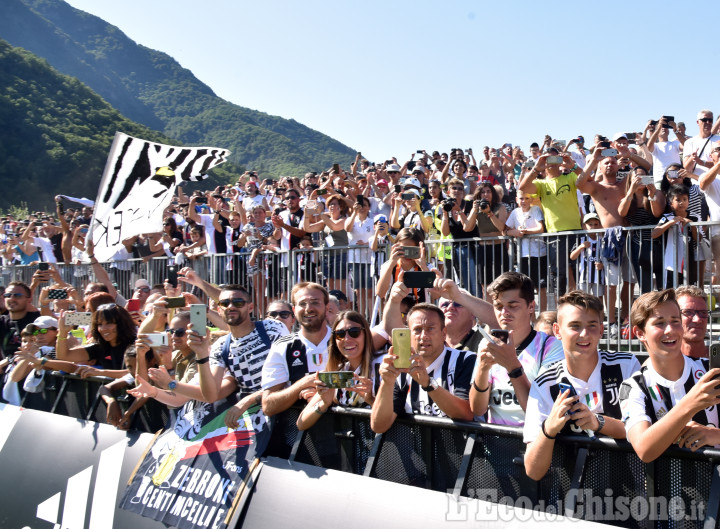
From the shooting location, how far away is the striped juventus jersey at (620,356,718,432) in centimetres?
342

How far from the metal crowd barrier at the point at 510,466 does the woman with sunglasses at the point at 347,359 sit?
0.35ft

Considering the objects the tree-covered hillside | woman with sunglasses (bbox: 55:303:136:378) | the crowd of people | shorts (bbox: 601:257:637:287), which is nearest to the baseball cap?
the crowd of people

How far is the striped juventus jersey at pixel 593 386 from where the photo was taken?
365 cm

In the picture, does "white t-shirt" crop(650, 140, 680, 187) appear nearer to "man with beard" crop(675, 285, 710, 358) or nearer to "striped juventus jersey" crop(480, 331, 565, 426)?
"man with beard" crop(675, 285, 710, 358)

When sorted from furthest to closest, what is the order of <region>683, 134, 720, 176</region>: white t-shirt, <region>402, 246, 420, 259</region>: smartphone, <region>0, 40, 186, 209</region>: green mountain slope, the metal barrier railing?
1. <region>0, 40, 186, 209</region>: green mountain slope
2. <region>683, 134, 720, 176</region>: white t-shirt
3. the metal barrier railing
4. <region>402, 246, 420, 259</region>: smartphone

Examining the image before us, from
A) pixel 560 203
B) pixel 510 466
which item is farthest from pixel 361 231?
pixel 510 466

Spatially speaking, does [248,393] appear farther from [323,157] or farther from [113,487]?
[323,157]

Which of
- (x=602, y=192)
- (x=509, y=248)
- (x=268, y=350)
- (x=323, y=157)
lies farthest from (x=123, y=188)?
(x=323, y=157)

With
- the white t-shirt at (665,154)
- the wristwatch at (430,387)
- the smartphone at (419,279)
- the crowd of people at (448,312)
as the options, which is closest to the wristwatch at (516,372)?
the crowd of people at (448,312)

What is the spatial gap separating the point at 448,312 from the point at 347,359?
Result: 95cm

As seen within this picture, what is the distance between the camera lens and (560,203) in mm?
8492

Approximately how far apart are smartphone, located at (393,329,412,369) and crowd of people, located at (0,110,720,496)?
0.01 metres

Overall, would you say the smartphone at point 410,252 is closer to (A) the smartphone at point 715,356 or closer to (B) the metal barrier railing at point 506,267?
(B) the metal barrier railing at point 506,267

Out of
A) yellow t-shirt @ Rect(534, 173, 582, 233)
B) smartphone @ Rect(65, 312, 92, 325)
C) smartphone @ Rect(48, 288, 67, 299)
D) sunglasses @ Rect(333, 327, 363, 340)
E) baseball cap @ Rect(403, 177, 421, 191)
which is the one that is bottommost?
smartphone @ Rect(65, 312, 92, 325)
